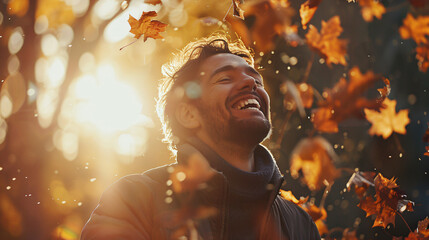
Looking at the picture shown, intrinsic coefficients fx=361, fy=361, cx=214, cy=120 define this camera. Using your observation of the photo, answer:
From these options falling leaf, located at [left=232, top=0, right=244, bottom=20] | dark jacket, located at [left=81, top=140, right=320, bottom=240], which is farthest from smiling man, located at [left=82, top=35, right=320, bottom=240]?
falling leaf, located at [left=232, top=0, right=244, bottom=20]

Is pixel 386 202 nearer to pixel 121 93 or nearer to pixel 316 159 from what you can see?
pixel 316 159

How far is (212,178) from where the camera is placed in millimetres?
2232

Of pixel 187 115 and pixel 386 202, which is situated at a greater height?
pixel 187 115

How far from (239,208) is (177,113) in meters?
0.96

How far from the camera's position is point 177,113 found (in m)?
2.90

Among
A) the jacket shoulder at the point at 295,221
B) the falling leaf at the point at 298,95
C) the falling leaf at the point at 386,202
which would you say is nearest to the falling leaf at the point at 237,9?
the falling leaf at the point at 298,95

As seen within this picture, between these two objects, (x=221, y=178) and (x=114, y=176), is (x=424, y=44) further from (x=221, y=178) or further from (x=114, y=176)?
(x=114, y=176)

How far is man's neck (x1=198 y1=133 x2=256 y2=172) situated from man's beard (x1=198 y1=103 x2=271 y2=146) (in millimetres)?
35

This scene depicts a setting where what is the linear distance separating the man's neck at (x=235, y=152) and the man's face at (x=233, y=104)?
43 millimetres

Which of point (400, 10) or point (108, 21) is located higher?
point (108, 21)

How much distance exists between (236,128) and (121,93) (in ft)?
9.20

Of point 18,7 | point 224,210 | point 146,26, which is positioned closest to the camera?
point 224,210

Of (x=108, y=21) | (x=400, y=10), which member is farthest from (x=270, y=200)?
(x=400, y=10)

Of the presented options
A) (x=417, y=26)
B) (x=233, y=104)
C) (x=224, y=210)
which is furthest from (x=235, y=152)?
(x=417, y=26)
